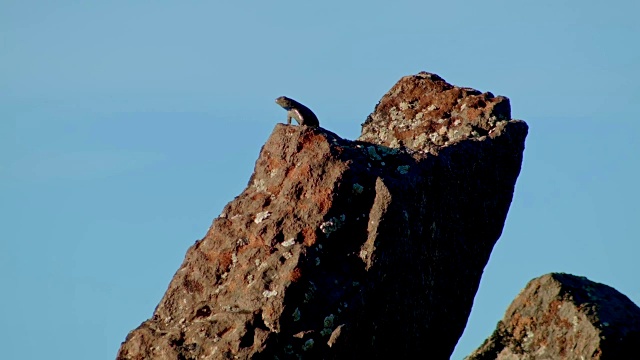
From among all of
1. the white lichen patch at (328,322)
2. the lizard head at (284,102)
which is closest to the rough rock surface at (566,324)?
the white lichen patch at (328,322)

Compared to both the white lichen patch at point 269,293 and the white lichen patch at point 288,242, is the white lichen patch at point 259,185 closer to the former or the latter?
the white lichen patch at point 288,242

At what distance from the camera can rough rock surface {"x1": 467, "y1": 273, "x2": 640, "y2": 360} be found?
9.70 metres

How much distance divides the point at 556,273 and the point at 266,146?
8.57 feet

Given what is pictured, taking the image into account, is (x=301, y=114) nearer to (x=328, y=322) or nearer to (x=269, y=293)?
(x=269, y=293)

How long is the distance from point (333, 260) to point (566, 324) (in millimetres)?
1784

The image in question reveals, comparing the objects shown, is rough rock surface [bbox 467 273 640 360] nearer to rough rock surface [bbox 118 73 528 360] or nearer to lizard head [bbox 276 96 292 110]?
rough rock surface [bbox 118 73 528 360]

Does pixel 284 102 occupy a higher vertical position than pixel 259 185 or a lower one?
higher

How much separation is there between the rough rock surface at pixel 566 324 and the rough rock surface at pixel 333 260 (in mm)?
894

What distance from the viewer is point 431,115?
13.0 metres

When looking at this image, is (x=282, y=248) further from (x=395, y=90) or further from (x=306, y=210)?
(x=395, y=90)

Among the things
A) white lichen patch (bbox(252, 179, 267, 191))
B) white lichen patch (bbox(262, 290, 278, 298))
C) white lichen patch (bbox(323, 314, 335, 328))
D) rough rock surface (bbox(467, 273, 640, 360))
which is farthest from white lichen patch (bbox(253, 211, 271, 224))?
rough rock surface (bbox(467, 273, 640, 360))

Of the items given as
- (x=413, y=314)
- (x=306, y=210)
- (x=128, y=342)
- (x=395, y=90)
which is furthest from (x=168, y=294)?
(x=395, y=90)

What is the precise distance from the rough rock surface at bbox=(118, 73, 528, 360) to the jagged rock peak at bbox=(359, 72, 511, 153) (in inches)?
25.5

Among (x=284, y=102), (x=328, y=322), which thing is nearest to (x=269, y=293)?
(x=328, y=322)
